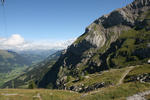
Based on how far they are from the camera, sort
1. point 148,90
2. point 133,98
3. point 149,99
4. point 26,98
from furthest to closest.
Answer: point 26,98 < point 148,90 < point 133,98 < point 149,99

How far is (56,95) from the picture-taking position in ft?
179

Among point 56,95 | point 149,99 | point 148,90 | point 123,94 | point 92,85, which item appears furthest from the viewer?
point 92,85

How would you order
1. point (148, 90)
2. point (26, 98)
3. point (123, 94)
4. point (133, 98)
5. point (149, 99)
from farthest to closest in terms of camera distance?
point (26, 98) < point (123, 94) < point (148, 90) < point (133, 98) < point (149, 99)

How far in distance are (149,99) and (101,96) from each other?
12.4 metres

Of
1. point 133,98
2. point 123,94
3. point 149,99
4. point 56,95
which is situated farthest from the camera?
point 56,95

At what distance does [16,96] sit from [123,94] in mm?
36503

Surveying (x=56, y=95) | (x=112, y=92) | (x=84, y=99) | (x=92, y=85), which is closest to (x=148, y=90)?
(x=112, y=92)

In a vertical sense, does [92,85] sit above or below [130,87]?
below

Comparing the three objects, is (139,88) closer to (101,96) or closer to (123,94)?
(123,94)

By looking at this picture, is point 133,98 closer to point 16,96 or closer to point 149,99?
point 149,99

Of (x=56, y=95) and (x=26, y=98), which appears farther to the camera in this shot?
(x=56, y=95)

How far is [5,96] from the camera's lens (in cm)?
5197

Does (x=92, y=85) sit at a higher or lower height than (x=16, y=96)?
lower

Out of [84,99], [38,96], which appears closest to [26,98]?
[38,96]
